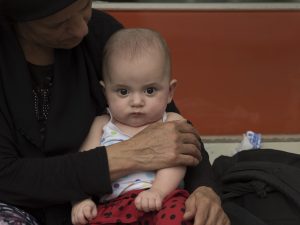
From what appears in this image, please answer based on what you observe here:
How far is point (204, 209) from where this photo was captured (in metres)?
1.71

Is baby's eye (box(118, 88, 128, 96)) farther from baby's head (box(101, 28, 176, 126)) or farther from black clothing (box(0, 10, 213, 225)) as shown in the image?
black clothing (box(0, 10, 213, 225))

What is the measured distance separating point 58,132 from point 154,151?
344mm

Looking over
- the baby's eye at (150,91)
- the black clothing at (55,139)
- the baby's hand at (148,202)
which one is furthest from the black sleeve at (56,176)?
the baby's eye at (150,91)

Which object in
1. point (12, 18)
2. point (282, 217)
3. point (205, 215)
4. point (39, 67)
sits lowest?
point (282, 217)

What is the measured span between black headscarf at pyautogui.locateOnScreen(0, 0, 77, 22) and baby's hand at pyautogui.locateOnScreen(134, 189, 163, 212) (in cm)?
63

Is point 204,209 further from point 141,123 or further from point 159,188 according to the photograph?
point 141,123

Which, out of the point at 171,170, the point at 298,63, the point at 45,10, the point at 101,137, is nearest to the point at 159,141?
the point at 171,170

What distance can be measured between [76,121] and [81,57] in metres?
0.24

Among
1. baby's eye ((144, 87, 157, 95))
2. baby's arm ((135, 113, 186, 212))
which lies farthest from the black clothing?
baby's eye ((144, 87, 157, 95))

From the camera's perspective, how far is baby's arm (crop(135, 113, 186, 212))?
5.55 feet

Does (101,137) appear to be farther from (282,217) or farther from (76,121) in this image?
(282,217)

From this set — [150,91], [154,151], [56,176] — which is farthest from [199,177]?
[56,176]

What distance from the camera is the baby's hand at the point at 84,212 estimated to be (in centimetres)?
177

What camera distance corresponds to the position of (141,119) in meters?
1.91
